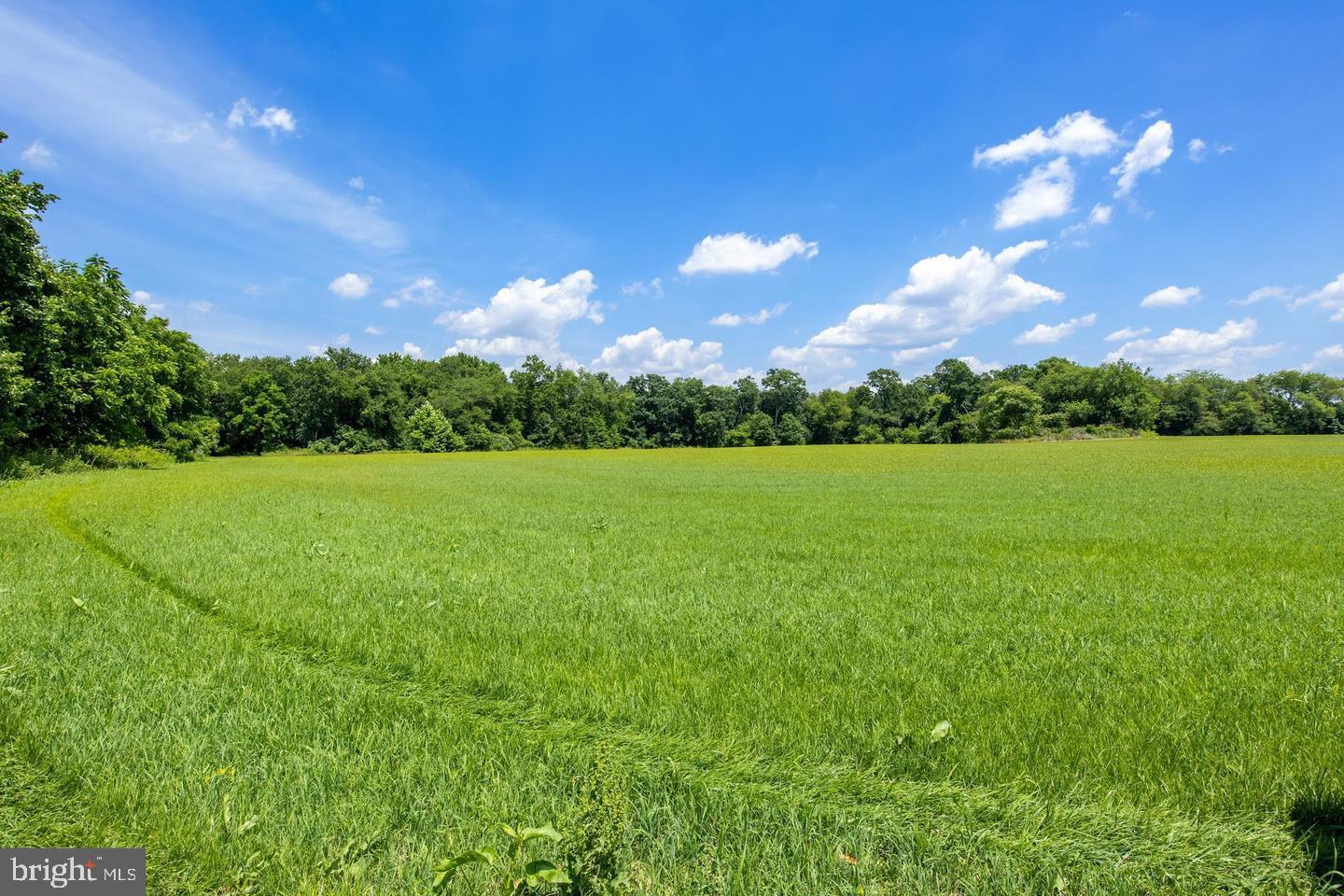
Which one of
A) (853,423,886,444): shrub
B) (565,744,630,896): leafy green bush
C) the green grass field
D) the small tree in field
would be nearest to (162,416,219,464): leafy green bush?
the small tree in field

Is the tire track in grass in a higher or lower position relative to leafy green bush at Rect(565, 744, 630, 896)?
lower

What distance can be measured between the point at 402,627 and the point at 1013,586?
7696 mm

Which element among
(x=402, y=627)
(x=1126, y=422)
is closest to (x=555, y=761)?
(x=402, y=627)

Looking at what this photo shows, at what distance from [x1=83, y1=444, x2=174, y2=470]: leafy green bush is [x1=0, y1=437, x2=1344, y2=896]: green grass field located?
31.6m

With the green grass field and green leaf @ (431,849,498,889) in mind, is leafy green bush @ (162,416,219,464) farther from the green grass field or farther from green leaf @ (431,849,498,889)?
green leaf @ (431,849,498,889)

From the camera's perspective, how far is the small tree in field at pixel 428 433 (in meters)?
80.6

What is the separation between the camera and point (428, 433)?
81.6m

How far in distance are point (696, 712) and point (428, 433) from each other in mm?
85269

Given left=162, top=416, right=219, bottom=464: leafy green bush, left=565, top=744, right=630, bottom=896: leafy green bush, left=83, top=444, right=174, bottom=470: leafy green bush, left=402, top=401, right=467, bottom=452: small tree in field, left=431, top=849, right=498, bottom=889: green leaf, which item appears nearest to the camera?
left=431, top=849, right=498, bottom=889: green leaf

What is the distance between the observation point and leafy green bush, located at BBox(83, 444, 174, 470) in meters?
31.9

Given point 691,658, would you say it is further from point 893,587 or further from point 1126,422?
point 1126,422

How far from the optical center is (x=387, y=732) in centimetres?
394

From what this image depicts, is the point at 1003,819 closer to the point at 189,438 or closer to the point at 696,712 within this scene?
the point at 696,712

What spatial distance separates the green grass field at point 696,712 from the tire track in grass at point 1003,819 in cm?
2
